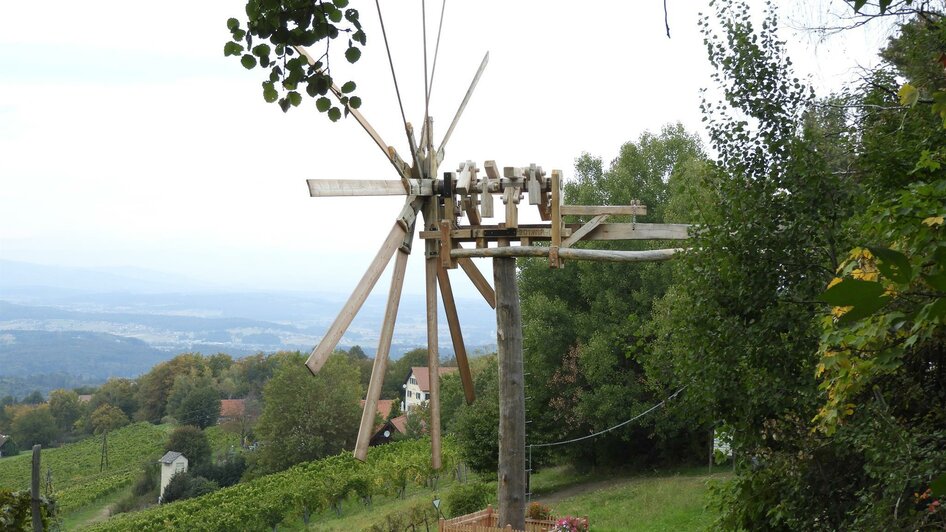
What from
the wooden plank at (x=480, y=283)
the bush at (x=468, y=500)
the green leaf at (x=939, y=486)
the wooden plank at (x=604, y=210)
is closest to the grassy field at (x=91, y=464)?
the bush at (x=468, y=500)

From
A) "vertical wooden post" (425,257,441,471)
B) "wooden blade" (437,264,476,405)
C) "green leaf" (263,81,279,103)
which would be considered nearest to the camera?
"green leaf" (263,81,279,103)

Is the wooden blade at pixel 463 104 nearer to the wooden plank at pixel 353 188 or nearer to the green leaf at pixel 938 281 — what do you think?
the wooden plank at pixel 353 188

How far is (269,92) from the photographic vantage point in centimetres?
253

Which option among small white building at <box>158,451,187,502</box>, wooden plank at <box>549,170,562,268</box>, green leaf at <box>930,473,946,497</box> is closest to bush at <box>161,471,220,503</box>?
small white building at <box>158,451,187,502</box>

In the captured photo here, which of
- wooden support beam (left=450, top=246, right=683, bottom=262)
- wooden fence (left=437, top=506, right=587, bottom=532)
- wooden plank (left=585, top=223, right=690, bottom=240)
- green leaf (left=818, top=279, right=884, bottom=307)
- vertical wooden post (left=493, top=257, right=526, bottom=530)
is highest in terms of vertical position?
wooden plank (left=585, top=223, right=690, bottom=240)

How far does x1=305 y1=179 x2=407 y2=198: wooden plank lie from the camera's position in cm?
665

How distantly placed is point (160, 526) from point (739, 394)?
2275 cm

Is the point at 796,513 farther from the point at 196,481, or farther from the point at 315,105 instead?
the point at 196,481

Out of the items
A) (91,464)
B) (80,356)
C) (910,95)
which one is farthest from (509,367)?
(80,356)

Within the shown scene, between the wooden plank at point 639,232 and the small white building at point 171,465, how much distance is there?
32.0 metres

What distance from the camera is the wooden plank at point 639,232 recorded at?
6.80 metres

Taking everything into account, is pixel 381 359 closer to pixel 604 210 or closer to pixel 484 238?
pixel 484 238

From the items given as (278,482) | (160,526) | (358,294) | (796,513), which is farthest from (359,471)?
(796,513)

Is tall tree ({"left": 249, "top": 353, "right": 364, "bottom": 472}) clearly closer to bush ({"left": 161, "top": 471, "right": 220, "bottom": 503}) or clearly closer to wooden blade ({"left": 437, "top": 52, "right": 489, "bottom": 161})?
bush ({"left": 161, "top": 471, "right": 220, "bottom": 503})
